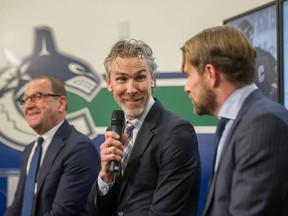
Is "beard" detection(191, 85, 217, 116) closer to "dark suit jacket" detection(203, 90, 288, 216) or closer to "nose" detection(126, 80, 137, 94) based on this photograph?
"dark suit jacket" detection(203, 90, 288, 216)

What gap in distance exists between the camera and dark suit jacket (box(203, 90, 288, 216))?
3.53ft

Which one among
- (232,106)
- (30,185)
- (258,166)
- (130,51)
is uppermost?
(130,51)

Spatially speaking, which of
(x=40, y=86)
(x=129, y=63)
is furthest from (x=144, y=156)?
(x=40, y=86)

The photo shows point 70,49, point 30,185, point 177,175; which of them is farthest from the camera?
point 70,49

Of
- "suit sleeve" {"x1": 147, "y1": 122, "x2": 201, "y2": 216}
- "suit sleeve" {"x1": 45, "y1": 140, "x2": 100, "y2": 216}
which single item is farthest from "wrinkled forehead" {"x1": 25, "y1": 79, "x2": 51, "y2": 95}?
"suit sleeve" {"x1": 147, "y1": 122, "x2": 201, "y2": 216}

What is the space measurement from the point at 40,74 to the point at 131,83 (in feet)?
4.61

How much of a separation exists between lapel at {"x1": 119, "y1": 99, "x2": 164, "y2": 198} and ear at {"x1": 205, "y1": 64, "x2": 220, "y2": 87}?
53 cm

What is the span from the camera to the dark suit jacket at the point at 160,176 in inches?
64.6

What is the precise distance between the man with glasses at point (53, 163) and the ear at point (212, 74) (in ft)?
3.62

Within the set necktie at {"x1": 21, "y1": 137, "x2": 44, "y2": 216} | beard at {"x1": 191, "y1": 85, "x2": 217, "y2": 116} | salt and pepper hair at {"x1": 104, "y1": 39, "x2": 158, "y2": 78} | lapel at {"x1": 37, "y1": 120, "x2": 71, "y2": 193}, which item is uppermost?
salt and pepper hair at {"x1": 104, "y1": 39, "x2": 158, "y2": 78}

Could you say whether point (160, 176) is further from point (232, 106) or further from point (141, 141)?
point (232, 106)

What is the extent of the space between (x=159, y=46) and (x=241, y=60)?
5.67 ft

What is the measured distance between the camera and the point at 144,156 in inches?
67.9

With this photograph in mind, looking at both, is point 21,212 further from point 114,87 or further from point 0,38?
point 0,38
